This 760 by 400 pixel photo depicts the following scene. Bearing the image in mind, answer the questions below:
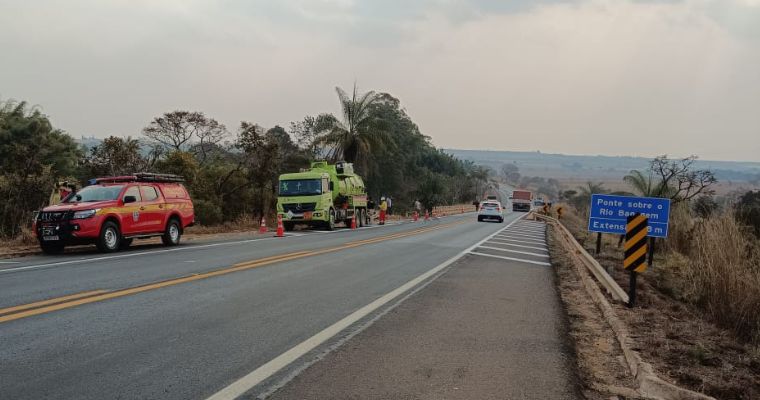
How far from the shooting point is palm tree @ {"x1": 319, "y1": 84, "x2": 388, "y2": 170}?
39.0m

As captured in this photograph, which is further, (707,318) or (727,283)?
(727,283)

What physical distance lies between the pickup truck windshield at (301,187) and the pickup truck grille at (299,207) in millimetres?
508

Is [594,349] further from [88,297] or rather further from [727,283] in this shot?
[88,297]

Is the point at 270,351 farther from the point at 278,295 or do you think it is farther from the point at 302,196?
the point at 302,196

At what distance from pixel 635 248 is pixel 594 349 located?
9.94ft

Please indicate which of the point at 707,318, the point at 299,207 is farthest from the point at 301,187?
the point at 707,318

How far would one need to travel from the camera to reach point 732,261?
10016 millimetres

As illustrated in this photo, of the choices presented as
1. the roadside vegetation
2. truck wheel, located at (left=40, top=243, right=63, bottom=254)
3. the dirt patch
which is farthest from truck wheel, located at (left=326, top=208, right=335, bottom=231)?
the dirt patch

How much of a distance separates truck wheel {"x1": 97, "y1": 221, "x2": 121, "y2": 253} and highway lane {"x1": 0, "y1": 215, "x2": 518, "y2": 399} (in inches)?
37.3

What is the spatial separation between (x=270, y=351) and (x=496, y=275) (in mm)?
7431

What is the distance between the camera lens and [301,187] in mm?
26781

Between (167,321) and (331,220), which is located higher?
(167,321)

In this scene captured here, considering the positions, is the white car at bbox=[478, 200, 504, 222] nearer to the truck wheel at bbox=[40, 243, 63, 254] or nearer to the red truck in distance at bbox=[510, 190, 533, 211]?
the truck wheel at bbox=[40, 243, 63, 254]

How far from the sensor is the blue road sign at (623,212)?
1558cm
